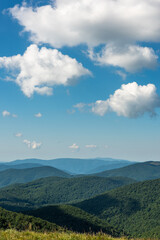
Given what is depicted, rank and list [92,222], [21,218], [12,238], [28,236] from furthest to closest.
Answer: [92,222] < [21,218] < [28,236] < [12,238]

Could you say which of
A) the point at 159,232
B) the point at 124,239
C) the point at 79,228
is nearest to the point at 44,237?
the point at 124,239

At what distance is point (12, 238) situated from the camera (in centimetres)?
1540

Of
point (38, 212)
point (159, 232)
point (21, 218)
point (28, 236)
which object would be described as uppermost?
point (28, 236)

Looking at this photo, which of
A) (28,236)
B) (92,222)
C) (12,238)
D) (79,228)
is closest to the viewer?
(12,238)

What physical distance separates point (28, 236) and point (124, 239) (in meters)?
7.63

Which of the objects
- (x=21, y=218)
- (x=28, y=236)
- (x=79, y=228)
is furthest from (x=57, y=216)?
(x=28, y=236)

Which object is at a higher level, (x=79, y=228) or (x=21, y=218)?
(x=21, y=218)

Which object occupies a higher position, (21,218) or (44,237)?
(44,237)

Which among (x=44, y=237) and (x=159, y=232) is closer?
(x=44, y=237)

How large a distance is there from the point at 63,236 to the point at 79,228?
171026 millimetres

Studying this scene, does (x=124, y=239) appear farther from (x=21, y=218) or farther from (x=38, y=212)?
(x=38, y=212)

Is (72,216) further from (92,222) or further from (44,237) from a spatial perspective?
(44,237)

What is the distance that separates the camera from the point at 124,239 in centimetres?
1659

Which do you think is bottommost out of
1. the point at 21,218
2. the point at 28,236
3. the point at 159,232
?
the point at 159,232
